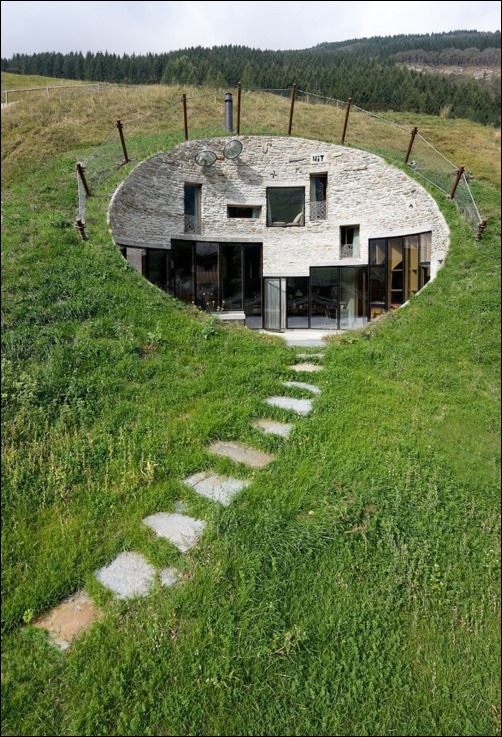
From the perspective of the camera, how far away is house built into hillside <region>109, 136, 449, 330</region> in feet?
51.3

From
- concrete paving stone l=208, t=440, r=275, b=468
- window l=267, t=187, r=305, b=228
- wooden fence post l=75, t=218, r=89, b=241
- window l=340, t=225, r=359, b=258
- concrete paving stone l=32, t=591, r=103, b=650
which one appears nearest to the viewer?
concrete paving stone l=32, t=591, r=103, b=650

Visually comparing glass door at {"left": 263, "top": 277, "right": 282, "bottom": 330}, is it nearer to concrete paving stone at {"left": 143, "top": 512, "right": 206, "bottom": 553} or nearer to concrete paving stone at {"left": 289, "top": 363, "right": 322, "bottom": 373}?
concrete paving stone at {"left": 289, "top": 363, "right": 322, "bottom": 373}

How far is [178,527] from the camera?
412 centimetres

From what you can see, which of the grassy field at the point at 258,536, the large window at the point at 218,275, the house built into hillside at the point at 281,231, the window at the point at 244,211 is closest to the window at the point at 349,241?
the house built into hillside at the point at 281,231

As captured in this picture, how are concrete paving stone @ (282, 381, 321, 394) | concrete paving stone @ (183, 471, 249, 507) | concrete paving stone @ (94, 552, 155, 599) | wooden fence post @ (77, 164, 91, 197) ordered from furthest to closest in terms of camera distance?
wooden fence post @ (77, 164, 91, 197), concrete paving stone @ (282, 381, 321, 394), concrete paving stone @ (183, 471, 249, 507), concrete paving stone @ (94, 552, 155, 599)

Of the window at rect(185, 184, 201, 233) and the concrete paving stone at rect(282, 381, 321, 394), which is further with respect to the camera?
the window at rect(185, 184, 201, 233)

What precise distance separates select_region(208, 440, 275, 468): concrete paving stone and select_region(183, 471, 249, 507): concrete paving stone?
0.38 meters

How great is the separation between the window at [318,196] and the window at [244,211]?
2197mm

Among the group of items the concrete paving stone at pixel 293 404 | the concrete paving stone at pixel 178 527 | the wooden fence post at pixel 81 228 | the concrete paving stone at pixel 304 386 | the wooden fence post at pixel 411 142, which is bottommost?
the concrete paving stone at pixel 178 527

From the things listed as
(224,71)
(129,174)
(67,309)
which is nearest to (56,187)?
(129,174)

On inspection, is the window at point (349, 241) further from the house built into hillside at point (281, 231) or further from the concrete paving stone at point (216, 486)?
the concrete paving stone at point (216, 486)

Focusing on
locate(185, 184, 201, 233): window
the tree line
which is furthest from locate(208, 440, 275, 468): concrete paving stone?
locate(185, 184, 201, 233): window

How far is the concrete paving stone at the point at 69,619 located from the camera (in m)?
3.13

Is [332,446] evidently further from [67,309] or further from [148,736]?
[67,309]
